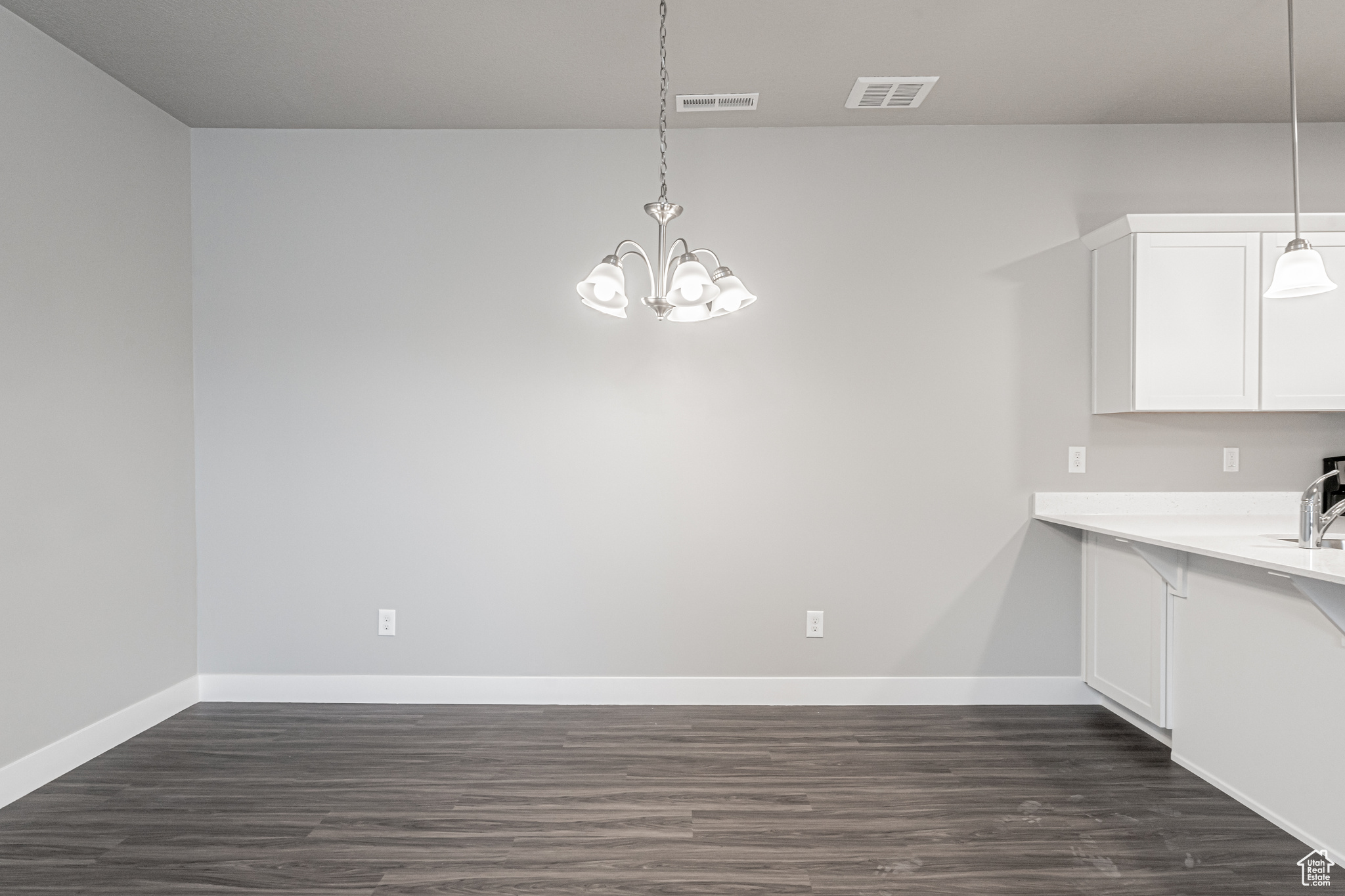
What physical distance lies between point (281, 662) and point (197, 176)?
234 centimetres

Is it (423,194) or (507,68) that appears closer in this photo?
(507,68)

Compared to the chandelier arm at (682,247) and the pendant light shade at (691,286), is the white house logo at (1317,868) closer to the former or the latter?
the pendant light shade at (691,286)

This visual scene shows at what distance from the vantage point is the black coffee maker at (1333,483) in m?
3.22

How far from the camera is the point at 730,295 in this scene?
1.96 m

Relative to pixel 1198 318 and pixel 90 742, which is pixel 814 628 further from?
pixel 90 742

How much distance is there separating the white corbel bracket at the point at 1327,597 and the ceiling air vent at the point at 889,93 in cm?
221

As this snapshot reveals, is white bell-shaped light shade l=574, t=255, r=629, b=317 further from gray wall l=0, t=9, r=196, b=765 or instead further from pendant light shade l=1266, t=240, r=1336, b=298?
gray wall l=0, t=9, r=196, b=765

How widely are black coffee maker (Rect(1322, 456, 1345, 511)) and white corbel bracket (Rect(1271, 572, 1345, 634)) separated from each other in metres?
1.64

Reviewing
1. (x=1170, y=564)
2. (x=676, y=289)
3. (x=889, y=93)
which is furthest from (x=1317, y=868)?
(x=889, y=93)

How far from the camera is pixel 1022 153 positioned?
132 inches

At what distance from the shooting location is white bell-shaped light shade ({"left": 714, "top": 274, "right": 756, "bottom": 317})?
6.44 ft

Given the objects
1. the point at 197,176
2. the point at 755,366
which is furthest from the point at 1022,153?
the point at 197,176

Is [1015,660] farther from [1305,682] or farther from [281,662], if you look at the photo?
[281,662]

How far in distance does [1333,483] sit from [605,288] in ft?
11.6
